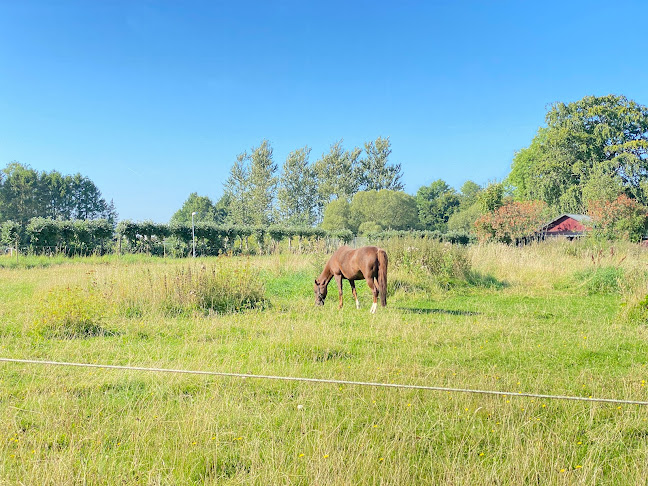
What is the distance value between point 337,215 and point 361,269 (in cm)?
4254

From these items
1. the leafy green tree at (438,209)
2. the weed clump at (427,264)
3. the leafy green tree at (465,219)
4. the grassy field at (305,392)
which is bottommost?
the grassy field at (305,392)

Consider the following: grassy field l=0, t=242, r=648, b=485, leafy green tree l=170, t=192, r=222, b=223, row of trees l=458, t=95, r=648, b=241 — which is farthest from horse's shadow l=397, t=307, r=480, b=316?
leafy green tree l=170, t=192, r=222, b=223

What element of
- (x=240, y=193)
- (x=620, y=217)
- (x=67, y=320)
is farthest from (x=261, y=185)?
(x=67, y=320)

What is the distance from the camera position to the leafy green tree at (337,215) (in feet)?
172

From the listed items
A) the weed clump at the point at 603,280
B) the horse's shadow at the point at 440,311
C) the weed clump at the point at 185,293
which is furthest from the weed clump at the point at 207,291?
the weed clump at the point at 603,280

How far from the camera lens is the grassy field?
3148 millimetres

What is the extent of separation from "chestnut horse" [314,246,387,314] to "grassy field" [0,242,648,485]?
521 mm

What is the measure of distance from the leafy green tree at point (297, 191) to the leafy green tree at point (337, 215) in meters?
5.70

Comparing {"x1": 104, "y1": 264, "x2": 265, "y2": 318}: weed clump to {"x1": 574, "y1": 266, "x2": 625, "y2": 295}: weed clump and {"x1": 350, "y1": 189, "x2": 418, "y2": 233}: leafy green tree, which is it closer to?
{"x1": 574, "y1": 266, "x2": 625, "y2": 295}: weed clump

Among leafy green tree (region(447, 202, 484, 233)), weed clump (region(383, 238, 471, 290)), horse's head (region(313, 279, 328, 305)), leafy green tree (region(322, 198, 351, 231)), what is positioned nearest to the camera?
horse's head (region(313, 279, 328, 305))

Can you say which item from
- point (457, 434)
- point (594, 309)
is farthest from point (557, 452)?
point (594, 309)

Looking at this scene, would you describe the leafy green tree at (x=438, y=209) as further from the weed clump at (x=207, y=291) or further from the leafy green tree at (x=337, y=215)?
the weed clump at (x=207, y=291)

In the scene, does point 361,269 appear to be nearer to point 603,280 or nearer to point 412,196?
point 603,280

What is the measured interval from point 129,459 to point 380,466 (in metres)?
1.77
